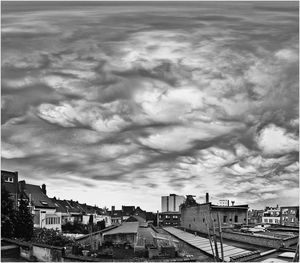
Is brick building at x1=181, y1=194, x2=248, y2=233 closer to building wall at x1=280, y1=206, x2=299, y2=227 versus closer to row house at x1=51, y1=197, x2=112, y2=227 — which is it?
building wall at x1=280, y1=206, x2=299, y2=227

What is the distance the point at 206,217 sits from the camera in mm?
4801

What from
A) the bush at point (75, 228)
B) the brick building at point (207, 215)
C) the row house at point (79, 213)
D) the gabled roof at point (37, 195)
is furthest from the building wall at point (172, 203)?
the gabled roof at point (37, 195)

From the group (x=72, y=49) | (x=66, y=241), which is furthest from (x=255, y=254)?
(x=72, y=49)

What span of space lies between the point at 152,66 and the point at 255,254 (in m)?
1.97

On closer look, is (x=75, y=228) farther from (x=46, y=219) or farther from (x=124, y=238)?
(x=124, y=238)

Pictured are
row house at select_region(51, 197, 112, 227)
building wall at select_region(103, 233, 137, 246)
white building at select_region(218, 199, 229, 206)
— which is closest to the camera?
building wall at select_region(103, 233, 137, 246)

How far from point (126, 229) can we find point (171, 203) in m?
0.51

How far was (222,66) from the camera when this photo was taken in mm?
4625

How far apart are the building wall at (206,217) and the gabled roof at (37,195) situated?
1.25m

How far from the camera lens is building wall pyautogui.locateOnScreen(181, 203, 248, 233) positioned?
4652 millimetres

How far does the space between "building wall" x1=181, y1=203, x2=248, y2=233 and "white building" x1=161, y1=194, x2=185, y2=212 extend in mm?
125

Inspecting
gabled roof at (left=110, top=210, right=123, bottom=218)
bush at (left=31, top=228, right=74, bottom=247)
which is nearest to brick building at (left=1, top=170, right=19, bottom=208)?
bush at (left=31, top=228, right=74, bottom=247)

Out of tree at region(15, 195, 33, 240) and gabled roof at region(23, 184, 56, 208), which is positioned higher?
gabled roof at region(23, 184, 56, 208)

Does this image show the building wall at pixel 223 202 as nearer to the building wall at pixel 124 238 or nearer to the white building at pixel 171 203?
the white building at pixel 171 203
